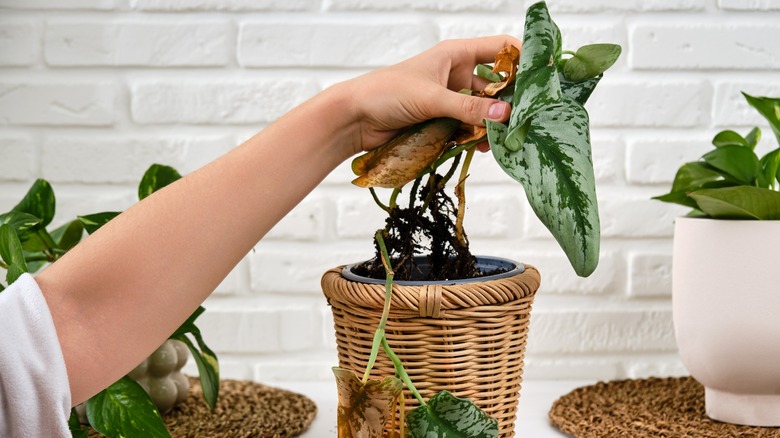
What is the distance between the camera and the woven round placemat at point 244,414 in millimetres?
928

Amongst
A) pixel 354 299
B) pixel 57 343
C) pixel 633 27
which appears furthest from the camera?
pixel 633 27

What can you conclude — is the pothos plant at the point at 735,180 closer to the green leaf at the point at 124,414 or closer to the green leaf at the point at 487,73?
the green leaf at the point at 487,73

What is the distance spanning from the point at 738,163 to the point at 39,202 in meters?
0.90

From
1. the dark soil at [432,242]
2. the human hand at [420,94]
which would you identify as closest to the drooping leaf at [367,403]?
the dark soil at [432,242]

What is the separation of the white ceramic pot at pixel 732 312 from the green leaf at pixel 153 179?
2.18 ft

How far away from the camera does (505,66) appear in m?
0.72

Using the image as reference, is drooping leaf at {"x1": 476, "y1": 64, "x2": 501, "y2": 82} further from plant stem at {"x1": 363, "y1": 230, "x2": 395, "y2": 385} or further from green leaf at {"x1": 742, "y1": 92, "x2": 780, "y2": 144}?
green leaf at {"x1": 742, "y1": 92, "x2": 780, "y2": 144}

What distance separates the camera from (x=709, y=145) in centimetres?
122

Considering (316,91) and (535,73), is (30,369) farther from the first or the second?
(316,91)

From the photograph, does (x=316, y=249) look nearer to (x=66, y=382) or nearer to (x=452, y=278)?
(x=452, y=278)

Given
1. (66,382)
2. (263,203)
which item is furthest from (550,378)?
(66,382)

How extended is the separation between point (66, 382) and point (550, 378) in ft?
2.79

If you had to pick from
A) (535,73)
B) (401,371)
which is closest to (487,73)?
(535,73)

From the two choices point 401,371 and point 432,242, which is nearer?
point 401,371
